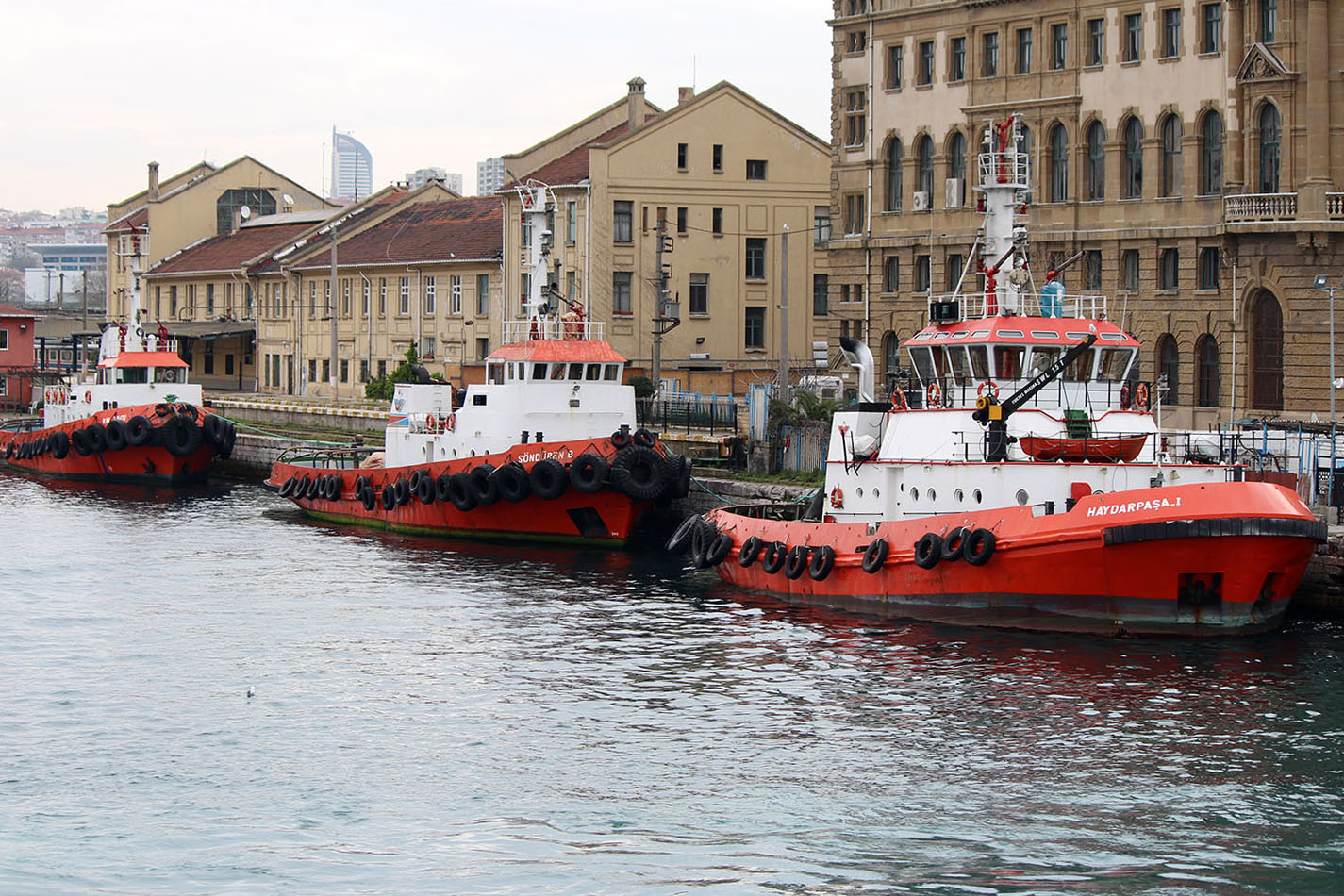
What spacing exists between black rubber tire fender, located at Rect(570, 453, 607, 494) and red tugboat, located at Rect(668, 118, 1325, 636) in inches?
179

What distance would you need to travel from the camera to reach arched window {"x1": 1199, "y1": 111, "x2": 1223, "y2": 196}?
42.3m

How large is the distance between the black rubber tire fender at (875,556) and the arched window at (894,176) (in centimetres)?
2718

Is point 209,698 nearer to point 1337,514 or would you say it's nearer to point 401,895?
point 401,895

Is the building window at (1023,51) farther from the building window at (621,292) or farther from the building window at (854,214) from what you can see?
the building window at (621,292)

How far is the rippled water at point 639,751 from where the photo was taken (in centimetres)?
1453

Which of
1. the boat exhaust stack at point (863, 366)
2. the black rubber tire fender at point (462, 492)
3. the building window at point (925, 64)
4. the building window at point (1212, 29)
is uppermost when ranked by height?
the building window at point (925, 64)

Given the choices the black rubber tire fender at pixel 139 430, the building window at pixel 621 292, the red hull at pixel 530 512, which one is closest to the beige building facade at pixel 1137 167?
the building window at pixel 621 292

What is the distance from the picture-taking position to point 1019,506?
77.1ft

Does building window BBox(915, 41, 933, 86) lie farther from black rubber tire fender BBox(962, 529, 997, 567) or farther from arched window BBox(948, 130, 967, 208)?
black rubber tire fender BBox(962, 529, 997, 567)

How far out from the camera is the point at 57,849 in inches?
590

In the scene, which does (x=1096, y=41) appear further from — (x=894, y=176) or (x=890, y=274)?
(x=890, y=274)

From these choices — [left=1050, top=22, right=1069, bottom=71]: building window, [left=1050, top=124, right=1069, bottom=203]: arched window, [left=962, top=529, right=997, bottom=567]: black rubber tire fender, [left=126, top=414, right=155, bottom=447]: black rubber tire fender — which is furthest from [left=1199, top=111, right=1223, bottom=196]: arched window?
[left=126, top=414, right=155, bottom=447]: black rubber tire fender

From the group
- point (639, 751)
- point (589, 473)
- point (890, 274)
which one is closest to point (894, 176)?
point (890, 274)

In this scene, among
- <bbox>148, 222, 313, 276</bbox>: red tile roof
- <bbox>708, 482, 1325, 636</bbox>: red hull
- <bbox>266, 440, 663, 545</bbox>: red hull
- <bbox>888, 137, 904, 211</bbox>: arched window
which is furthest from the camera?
<bbox>148, 222, 313, 276</bbox>: red tile roof
